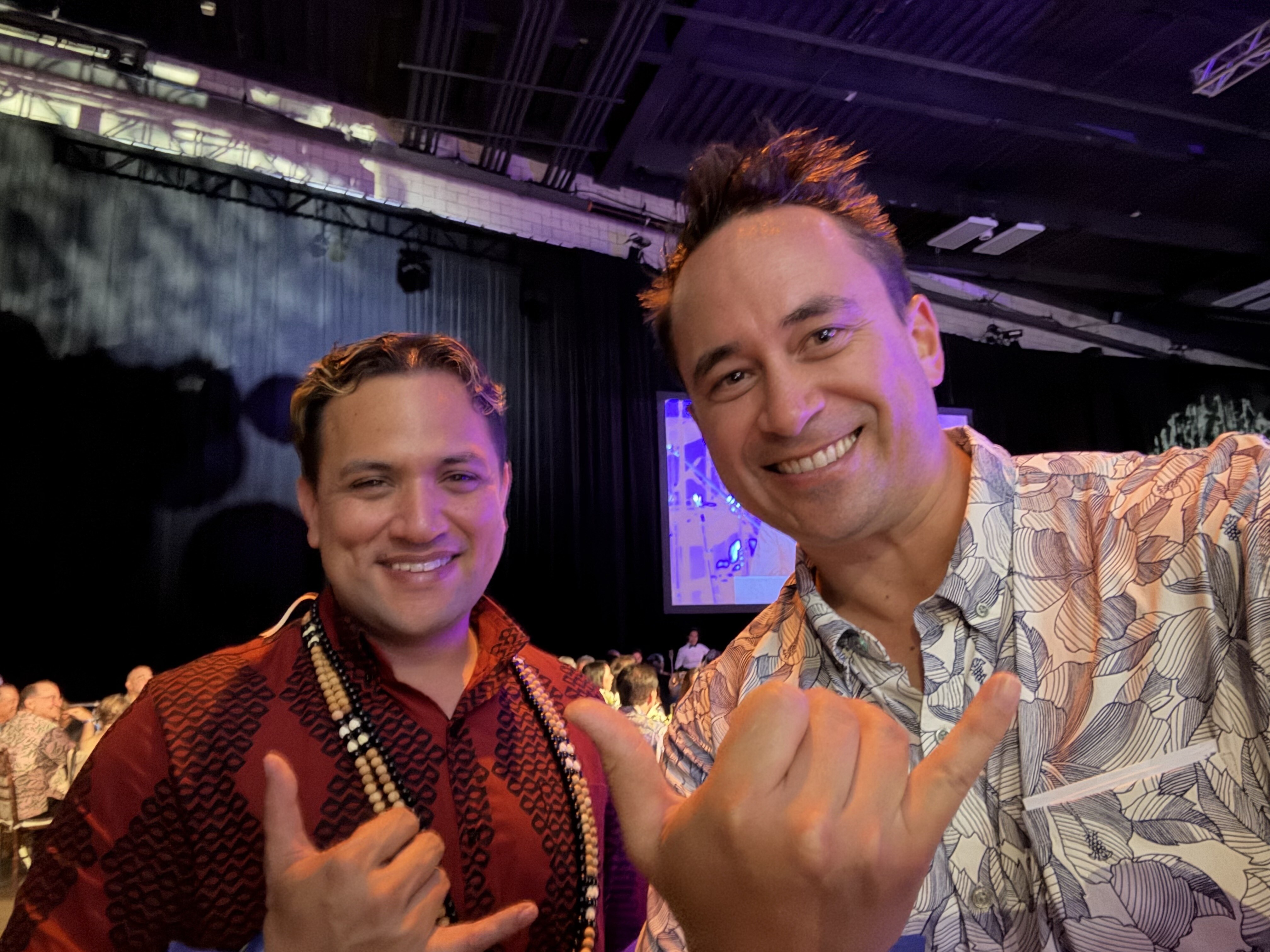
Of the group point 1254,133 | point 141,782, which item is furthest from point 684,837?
point 1254,133

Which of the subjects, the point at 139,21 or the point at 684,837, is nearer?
the point at 684,837

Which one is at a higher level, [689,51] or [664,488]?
[689,51]

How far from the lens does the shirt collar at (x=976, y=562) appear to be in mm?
1126

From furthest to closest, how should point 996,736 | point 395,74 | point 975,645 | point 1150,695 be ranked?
point 395,74, point 975,645, point 1150,695, point 996,736

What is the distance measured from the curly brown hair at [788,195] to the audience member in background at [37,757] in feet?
14.9

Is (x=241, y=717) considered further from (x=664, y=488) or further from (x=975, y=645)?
(x=664, y=488)

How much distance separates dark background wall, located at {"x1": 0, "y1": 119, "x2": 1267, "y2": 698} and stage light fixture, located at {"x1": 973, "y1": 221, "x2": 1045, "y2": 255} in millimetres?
3717

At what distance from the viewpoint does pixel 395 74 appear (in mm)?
6977

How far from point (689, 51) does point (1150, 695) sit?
6107 millimetres

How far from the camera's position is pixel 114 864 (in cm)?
129

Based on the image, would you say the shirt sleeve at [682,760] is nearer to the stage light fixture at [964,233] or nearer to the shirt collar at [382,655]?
the shirt collar at [382,655]

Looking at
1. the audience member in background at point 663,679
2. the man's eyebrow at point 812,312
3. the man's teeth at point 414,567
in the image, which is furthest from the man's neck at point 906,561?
the audience member in background at point 663,679

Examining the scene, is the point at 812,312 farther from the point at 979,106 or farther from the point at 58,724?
the point at 979,106

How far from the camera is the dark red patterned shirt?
129cm
